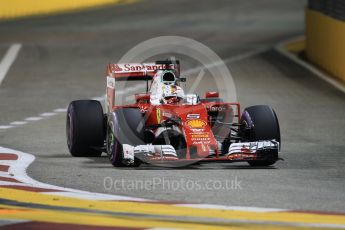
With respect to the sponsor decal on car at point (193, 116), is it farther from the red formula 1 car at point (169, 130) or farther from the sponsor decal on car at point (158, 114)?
the sponsor decal on car at point (158, 114)

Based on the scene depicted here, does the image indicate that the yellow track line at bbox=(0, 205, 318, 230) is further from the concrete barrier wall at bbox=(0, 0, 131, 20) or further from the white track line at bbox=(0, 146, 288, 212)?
the concrete barrier wall at bbox=(0, 0, 131, 20)

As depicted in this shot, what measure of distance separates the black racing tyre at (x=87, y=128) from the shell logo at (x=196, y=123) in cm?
145

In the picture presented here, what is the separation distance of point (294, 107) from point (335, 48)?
5631 millimetres

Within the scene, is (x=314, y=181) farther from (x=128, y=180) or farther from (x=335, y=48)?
(x=335, y=48)

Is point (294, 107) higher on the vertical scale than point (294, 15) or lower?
lower

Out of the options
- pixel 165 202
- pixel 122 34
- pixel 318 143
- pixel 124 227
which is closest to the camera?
pixel 124 227

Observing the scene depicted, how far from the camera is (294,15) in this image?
50750mm

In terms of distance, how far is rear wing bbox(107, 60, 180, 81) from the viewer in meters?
17.2

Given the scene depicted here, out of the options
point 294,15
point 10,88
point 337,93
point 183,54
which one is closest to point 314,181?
point 337,93

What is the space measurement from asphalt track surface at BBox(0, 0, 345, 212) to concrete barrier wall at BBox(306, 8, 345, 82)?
A: 1.88 ft

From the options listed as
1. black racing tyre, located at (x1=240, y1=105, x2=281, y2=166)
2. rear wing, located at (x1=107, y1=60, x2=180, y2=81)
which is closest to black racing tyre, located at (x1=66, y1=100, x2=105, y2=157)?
rear wing, located at (x1=107, y1=60, x2=180, y2=81)

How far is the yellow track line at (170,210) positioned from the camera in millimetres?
11145

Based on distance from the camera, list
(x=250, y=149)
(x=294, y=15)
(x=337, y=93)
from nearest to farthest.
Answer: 1. (x=250, y=149)
2. (x=337, y=93)
3. (x=294, y=15)

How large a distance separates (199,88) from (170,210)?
51.6ft
